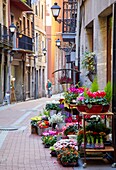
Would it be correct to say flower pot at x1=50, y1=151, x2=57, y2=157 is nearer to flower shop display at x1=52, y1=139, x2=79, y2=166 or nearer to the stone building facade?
flower shop display at x1=52, y1=139, x2=79, y2=166

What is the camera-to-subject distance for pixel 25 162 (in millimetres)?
8281

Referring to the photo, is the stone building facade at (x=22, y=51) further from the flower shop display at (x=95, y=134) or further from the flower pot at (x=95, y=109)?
the flower pot at (x=95, y=109)

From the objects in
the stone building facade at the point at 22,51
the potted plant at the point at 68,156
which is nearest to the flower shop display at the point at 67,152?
the potted plant at the point at 68,156

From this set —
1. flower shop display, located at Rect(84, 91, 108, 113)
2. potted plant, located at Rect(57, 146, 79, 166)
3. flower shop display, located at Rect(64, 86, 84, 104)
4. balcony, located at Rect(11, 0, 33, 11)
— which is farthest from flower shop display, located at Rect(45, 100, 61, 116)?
Result: balcony, located at Rect(11, 0, 33, 11)

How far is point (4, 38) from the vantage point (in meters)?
29.1

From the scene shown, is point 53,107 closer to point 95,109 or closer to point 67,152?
point 67,152

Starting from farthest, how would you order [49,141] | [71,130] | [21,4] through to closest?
[21,4]
[49,141]
[71,130]

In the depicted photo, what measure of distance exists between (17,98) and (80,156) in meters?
27.0

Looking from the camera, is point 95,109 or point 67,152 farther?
point 67,152

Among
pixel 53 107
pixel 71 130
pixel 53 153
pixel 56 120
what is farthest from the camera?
pixel 53 107

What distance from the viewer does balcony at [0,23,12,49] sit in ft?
92.4

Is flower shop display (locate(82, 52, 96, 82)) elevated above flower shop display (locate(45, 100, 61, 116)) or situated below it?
above

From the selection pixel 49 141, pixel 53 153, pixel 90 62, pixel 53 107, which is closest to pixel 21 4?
pixel 53 107

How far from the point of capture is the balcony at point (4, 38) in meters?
28.2
